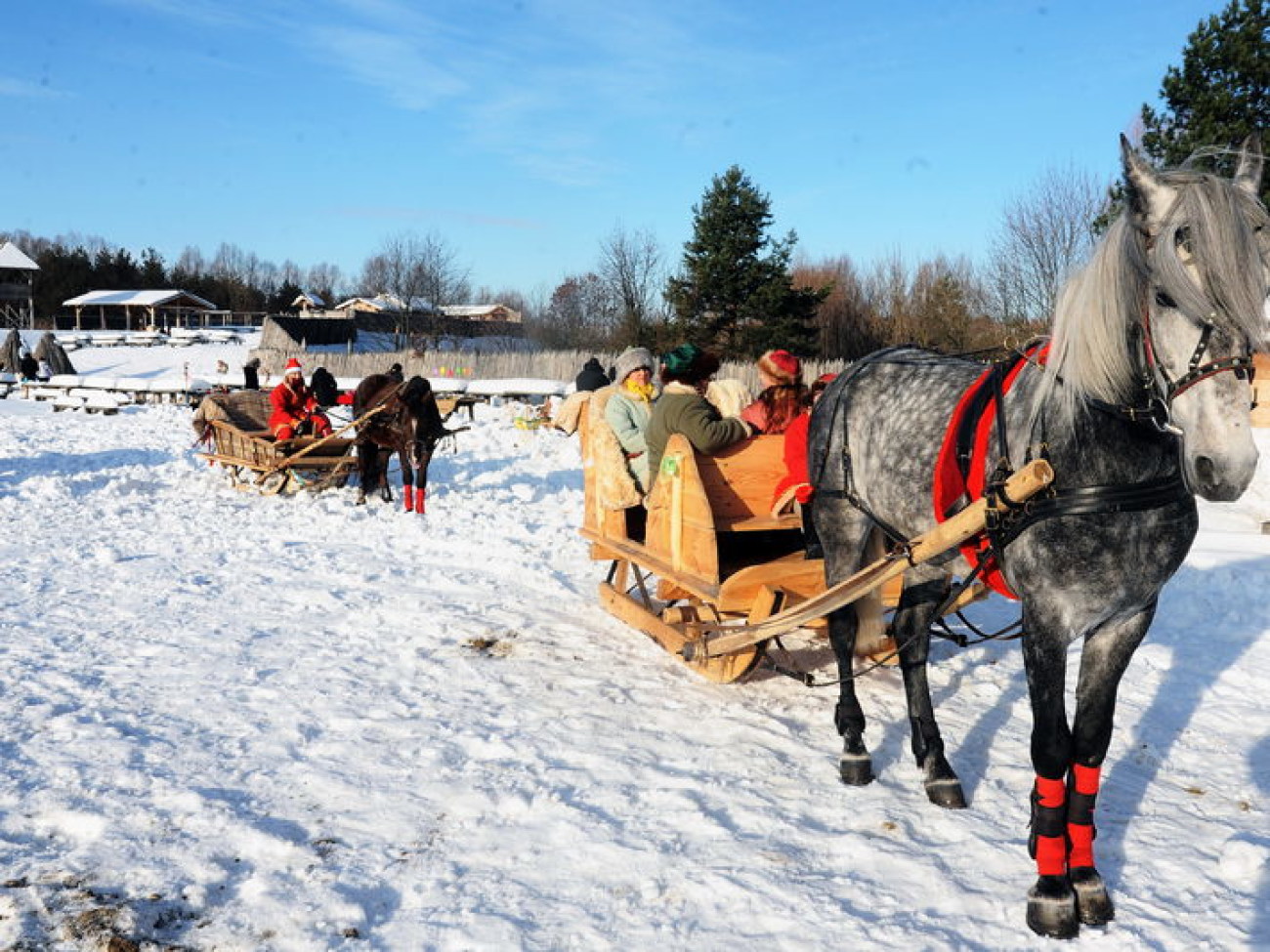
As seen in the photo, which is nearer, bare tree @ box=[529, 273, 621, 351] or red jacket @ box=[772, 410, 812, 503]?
red jacket @ box=[772, 410, 812, 503]

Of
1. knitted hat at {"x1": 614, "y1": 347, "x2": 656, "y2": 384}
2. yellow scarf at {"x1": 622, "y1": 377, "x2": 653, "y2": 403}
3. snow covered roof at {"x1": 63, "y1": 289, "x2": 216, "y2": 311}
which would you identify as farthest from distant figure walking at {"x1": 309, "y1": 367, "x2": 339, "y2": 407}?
snow covered roof at {"x1": 63, "y1": 289, "x2": 216, "y2": 311}

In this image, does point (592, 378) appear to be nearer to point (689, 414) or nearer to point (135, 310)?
point (689, 414)

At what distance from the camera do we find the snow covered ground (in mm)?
3229

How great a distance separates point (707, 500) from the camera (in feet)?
17.5

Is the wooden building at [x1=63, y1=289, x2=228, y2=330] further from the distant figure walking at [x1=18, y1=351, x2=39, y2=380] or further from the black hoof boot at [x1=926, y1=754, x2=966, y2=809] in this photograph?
the black hoof boot at [x1=926, y1=754, x2=966, y2=809]

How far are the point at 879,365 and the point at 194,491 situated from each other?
1049 cm

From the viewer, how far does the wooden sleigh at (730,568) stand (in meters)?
4.94

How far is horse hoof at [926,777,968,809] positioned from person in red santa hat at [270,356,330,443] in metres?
10.1

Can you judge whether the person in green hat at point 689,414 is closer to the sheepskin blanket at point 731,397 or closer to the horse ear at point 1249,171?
the sheepskin blanket at point 731,397

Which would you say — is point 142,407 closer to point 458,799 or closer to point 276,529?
point 276,529

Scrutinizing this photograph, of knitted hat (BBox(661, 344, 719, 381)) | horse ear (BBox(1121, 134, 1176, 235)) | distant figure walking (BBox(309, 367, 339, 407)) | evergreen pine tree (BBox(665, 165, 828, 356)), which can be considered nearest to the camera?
horse ear (BBox(1121, 134, 1176, 235))

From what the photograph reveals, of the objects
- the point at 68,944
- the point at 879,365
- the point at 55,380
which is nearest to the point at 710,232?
the point at 55,380

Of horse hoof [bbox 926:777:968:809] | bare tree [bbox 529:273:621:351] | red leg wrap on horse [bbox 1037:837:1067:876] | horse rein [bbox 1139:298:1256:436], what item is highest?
bare tree [bbox 529:273:621:351]

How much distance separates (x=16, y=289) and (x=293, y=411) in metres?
66.7
